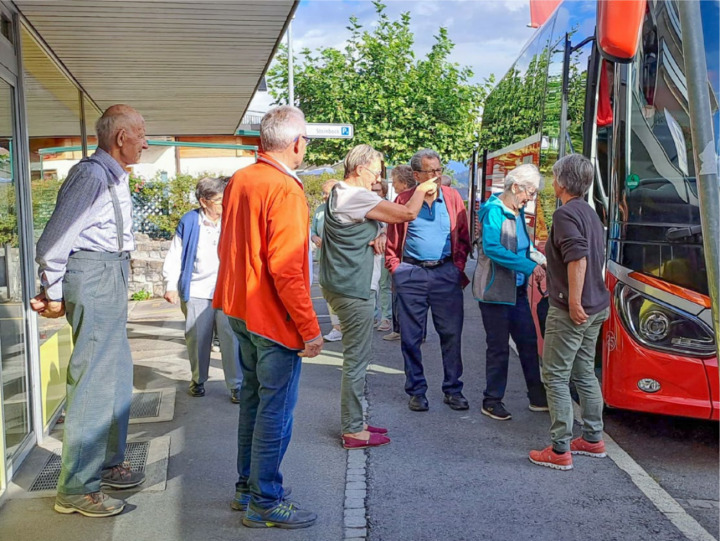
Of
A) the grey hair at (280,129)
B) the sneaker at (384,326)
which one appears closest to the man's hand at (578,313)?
the grey hair at (280,129)

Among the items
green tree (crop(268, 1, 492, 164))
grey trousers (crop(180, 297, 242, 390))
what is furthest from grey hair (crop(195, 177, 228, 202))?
green tree (crop(268, 1, 492, 164))

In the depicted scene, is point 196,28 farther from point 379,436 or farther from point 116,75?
point 379,436

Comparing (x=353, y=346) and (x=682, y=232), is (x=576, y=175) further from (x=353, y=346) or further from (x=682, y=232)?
(x=353, y=346)

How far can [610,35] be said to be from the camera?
2.51m

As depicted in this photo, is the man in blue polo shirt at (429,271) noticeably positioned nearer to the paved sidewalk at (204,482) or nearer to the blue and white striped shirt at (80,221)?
the paved sidewalk at (204,482)

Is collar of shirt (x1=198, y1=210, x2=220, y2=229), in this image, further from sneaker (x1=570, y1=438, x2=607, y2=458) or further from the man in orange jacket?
sneaker (x1=570, y1=438, x2=607, y2=458)

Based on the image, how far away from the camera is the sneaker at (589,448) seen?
4918 millimetres

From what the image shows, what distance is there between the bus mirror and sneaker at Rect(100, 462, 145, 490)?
10.9ft

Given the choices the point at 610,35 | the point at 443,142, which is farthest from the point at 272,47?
the point at 443,142

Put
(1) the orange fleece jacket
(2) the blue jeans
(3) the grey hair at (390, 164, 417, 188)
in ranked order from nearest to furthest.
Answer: (1) the orange fleece jacket < (2) the blue jeans < (3) the grey hair at (390, 164, 417, 188)

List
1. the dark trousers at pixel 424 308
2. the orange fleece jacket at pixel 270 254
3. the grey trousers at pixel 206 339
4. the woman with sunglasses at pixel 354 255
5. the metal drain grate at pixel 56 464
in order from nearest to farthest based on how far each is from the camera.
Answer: the orange fleece jacket at pixel 270 254 → the metal drain grate at pixel 56 464 → the woman with sunglasses at pixel 354 255 → the dark trousers at pixel 424 308 → the grey trousers at pixel 206 339

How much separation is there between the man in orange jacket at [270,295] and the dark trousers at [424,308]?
2155mm

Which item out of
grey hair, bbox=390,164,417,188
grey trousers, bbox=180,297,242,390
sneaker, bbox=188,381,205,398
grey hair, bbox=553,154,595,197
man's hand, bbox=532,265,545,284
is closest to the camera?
grey hair, bbox=553,154,595,197

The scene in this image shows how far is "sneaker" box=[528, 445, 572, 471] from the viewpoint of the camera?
4691mm
